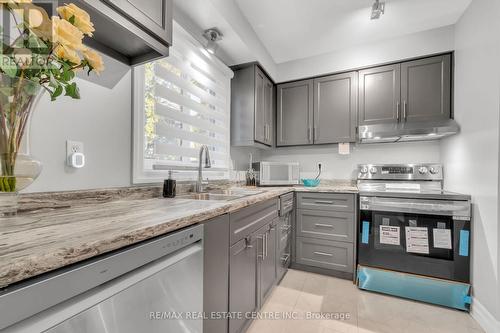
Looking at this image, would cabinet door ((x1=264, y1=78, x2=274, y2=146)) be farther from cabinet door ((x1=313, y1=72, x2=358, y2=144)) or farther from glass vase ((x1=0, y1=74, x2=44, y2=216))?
glass vase ((x1=0, y1=74, x2=44, y2=216))

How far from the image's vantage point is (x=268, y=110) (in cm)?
278

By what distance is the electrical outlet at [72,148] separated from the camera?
1005 millimetres

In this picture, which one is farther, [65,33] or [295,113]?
[295,113]

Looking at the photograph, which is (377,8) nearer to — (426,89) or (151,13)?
(426,89)

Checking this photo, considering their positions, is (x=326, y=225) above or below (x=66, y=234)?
below

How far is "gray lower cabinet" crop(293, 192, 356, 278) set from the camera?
216 cm

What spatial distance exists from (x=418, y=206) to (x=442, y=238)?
11.9 inches

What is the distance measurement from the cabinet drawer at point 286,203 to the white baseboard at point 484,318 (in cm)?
155

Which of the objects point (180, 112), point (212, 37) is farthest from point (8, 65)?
point (212, 37)

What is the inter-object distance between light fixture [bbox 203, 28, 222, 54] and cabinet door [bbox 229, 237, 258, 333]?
5.52ft

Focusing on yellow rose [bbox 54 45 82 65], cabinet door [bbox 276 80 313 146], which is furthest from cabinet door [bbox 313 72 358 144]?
yellow rose [bbox 54 45 82 65]

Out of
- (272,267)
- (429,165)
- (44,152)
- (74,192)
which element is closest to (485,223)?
(429,165)

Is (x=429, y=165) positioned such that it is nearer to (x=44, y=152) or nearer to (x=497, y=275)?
(x=497, y=275)

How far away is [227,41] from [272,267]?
2077mm
